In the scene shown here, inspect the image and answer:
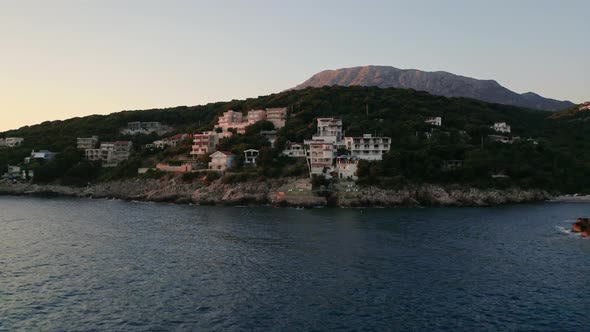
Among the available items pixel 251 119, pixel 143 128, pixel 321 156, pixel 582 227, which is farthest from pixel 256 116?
pixel 582 227

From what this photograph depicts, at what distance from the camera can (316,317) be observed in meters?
22.2

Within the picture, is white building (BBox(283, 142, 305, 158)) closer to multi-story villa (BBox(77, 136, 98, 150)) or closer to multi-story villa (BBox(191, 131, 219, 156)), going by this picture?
multi-story villa (BBox(191, 131, 219, 156))

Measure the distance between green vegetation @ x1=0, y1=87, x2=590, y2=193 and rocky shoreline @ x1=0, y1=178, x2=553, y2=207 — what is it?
7.91 ft

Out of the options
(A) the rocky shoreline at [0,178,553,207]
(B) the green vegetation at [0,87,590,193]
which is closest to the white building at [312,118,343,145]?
(B) the green vegetation at [0,87,590,193]

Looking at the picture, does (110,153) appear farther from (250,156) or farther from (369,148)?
(369,148)

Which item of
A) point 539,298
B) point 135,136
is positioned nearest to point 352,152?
point 539,298

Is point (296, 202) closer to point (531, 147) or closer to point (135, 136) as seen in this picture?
point (531, 147)

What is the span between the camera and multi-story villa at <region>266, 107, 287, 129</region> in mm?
103656

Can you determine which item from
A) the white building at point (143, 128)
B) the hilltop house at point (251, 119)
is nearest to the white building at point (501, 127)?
the hilltop house at point (251, 119)

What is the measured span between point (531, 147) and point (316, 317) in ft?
255

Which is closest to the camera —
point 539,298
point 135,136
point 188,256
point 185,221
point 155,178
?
point 539,298

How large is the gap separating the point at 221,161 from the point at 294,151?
1338 centimetres

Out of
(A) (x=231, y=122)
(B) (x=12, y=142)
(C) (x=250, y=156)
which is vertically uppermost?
(A) (x=231, y=122)

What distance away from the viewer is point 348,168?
73938 mm
